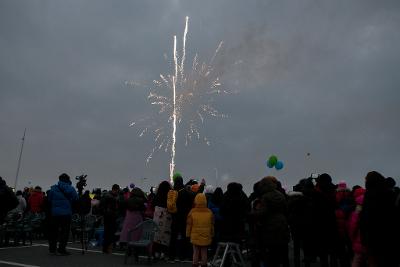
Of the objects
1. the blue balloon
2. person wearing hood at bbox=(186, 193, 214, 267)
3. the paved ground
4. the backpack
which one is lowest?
the paved ground

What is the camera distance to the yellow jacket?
8.15 meters

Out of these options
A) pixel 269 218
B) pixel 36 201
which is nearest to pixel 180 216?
pixel 269 218

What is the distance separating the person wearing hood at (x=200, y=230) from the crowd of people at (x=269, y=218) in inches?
0.8

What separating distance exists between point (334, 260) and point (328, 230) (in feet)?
3.60

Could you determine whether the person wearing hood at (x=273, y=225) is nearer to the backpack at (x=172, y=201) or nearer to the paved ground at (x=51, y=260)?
the paved ground at (x=51, y=260)

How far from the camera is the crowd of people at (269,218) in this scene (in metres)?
5.63

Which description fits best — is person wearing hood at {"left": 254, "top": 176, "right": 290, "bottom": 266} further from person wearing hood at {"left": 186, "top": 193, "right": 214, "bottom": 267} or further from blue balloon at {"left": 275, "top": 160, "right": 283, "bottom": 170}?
blue balloon at {"left": 275, "top": 160, "right": 283, "bottom": 170}

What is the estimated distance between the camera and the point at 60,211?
35.3ft

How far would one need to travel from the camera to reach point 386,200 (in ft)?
18.3

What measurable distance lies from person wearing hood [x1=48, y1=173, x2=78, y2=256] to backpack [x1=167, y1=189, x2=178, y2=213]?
107 inches

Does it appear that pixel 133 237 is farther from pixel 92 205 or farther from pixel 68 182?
pixel 92 205

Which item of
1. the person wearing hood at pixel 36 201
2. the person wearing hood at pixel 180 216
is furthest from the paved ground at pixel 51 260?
the person wearing hood at pixel 36 201

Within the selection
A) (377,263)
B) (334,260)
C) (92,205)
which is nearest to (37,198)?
(92,205)

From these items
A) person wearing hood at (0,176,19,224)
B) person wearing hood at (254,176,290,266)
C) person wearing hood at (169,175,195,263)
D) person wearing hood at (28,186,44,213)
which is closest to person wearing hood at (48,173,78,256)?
person wearing hood at (169,175,195,263)
